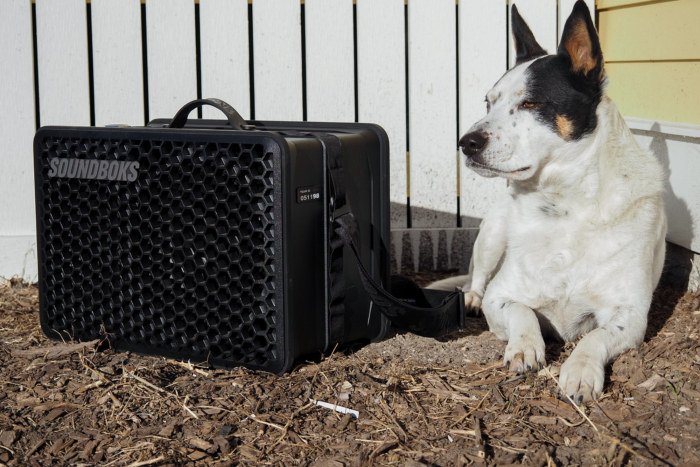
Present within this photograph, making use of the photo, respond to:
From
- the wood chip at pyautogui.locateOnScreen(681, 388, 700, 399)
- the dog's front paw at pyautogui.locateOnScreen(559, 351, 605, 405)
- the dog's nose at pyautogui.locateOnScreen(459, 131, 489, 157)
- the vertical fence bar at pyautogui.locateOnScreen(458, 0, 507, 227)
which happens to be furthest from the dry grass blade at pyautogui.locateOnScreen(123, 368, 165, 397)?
the vertical fence bar at pyautogui.locateOnScreen(458, 0, 507, 227)

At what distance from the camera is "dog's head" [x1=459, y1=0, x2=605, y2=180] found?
2.16m

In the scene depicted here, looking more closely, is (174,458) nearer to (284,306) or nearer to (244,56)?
(284,306)

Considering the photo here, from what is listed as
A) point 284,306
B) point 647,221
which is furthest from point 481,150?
point 284,306

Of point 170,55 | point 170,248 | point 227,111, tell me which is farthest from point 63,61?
point 170,248

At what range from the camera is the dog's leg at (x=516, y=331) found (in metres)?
1.96

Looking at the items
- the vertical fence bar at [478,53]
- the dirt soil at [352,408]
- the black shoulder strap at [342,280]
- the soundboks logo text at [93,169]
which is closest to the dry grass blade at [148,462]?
the dirt soil at [352,408]

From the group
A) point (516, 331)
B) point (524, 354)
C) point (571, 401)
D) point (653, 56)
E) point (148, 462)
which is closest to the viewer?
Answer: point (148, 462)

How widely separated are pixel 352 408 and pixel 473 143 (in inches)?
37.7

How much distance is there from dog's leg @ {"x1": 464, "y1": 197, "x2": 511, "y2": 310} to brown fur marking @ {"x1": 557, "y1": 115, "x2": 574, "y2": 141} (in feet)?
1.51

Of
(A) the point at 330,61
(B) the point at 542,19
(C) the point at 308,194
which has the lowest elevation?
(C) the point at 308,194

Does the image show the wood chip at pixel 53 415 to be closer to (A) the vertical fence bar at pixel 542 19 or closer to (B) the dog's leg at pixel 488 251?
(B) the dog's leg at pixel 488 251

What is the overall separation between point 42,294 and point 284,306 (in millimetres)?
952

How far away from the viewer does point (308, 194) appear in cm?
193

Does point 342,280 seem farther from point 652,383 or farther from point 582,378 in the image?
point 652,383
